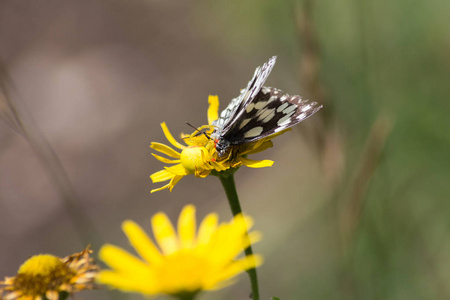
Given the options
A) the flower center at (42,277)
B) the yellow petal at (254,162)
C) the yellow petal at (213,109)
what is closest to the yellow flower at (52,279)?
the flower center at (42,277)

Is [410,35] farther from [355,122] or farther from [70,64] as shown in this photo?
[70,64]

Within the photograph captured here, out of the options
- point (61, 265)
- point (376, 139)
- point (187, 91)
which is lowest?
point (61, 265)

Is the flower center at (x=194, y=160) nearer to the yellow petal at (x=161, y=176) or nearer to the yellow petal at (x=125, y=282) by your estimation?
the yellow petal at (x=161, y=176)

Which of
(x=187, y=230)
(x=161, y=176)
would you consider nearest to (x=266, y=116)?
(x=161, y=176)

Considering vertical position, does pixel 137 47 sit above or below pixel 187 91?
above

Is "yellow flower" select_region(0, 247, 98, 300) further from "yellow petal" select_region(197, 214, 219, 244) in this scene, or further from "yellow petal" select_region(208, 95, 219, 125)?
"yellow petal" select_region(208, 95, 219, 125)

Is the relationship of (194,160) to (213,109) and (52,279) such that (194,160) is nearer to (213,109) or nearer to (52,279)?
(213,109)

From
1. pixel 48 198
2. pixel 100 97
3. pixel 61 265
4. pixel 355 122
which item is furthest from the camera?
pixel 100 97

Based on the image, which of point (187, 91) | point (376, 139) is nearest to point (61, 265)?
point (376, 139)
